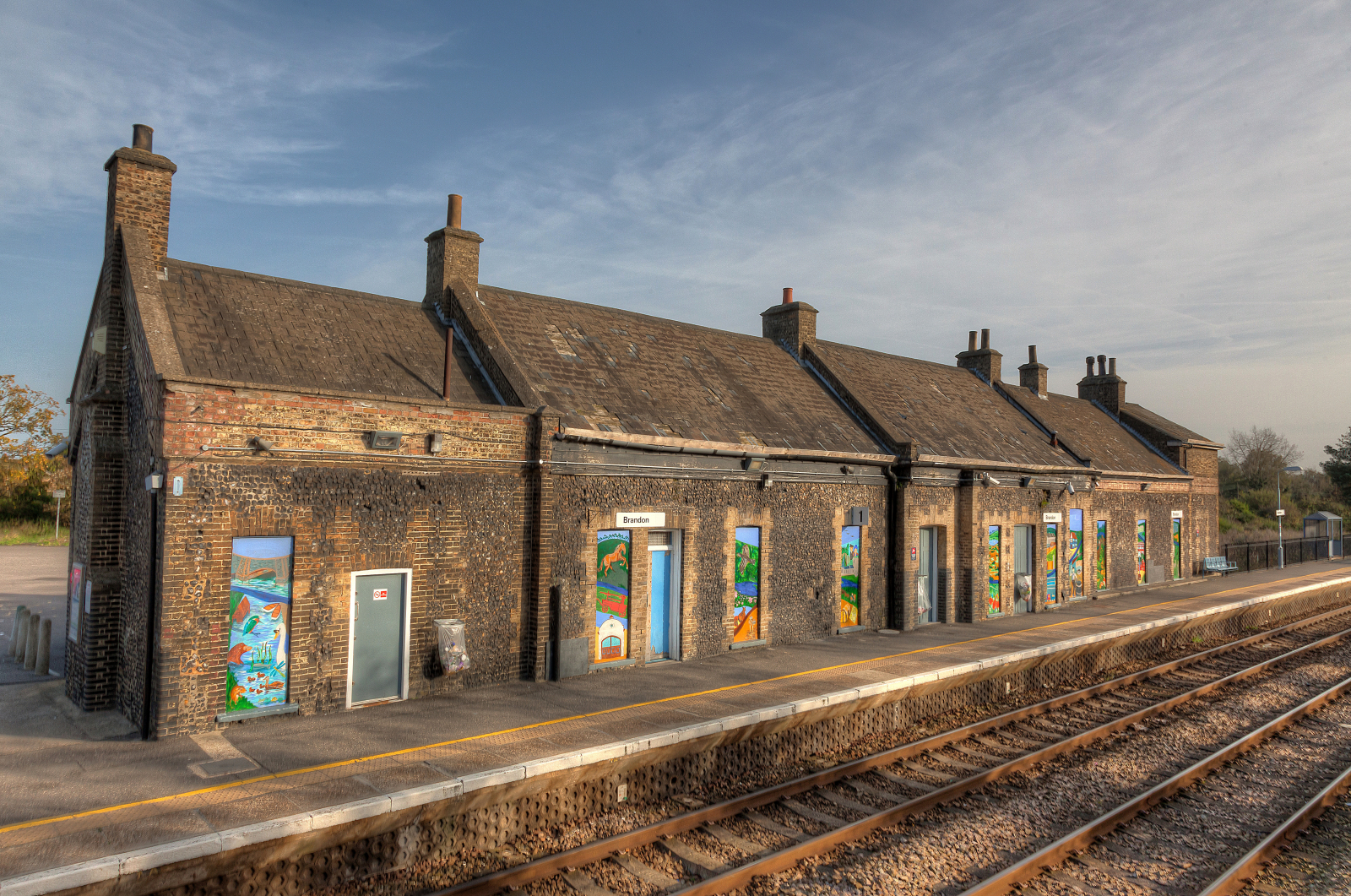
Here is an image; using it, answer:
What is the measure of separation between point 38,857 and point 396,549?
17.8ft

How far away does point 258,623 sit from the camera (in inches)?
402

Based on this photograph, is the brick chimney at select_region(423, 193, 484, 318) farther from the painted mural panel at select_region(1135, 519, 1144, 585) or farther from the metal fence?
the metal fence

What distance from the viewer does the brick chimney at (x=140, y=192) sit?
1198 cm

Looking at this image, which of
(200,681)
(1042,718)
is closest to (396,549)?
(200,681)

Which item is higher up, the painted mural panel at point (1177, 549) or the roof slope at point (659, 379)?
the roof slope at point (659, 379)

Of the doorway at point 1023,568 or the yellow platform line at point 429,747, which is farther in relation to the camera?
the doorway at point 1023,568

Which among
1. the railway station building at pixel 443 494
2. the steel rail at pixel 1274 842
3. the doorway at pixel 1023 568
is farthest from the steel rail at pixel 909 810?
the doorway at pixel 1023 568

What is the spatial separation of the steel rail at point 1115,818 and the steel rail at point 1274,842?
3.86 ft

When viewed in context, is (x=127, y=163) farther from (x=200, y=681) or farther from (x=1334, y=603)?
(x=1334, y=603)

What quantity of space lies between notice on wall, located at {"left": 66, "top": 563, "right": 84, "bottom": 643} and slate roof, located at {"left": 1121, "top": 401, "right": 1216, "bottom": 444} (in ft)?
109

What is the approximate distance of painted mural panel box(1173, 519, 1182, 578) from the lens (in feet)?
97.2

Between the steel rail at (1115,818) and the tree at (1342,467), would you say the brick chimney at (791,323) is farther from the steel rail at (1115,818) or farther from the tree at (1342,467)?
the tree at (1342,467)

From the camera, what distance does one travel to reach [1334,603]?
28844 mm

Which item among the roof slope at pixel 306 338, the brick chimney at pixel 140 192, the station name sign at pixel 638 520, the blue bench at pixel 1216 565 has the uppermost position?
the brick chimney at pixel 140 192
